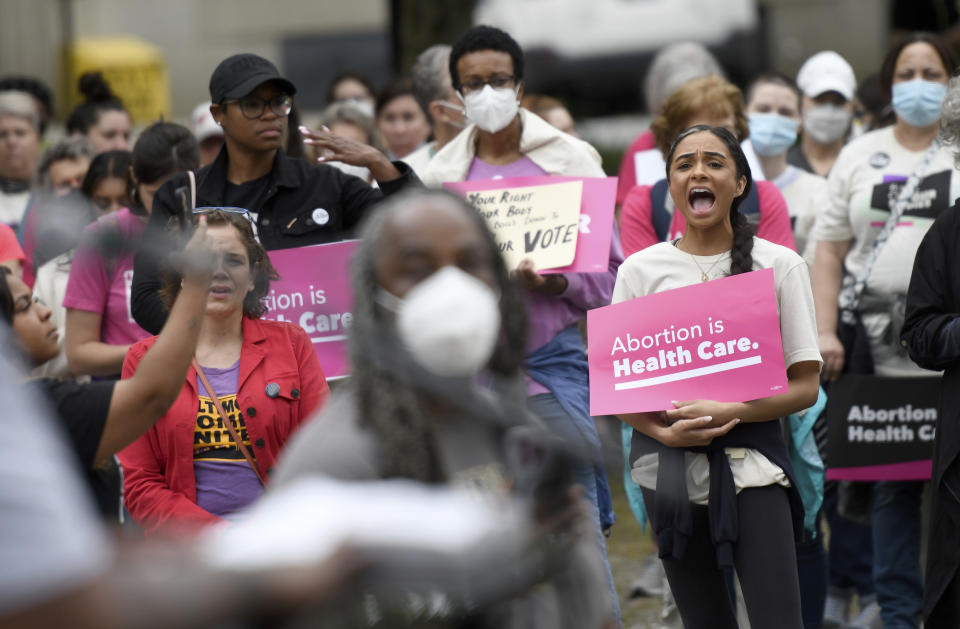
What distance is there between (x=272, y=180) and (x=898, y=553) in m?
2.99

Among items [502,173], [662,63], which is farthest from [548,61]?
[502,173]

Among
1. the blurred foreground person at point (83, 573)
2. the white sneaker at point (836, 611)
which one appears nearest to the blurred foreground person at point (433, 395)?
the blurred foreground person at point (83, 573)

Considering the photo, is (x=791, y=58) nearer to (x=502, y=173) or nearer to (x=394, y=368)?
(x=502, y=173)

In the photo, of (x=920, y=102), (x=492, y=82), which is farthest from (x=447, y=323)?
(x=920, y=102)

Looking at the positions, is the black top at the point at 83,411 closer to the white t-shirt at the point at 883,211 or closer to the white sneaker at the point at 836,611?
the white t-shirt at the point at 883,211

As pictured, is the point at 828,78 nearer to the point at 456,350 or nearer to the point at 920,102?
the point at 920,102

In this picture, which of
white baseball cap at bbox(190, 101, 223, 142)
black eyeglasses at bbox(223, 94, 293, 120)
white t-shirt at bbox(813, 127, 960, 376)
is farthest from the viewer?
white baseball cap at bbox(190, 101, 223, 142)

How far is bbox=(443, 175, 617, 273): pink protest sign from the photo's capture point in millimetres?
5160

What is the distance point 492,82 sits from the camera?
569 centimetres

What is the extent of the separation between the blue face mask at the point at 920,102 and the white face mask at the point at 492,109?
1.80 meters

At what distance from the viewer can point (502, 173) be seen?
18.3 feet

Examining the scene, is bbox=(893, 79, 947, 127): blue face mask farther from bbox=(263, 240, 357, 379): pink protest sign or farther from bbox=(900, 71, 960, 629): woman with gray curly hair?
bbox=(263, 240, 357, 379): pink protest sign

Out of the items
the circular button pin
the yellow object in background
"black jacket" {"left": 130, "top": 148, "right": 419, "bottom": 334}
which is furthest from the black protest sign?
the yellow object in background

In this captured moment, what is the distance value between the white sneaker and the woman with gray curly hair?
4.73ft
